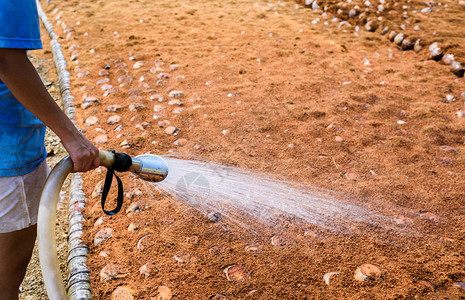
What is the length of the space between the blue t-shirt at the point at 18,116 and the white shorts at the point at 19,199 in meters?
0.04

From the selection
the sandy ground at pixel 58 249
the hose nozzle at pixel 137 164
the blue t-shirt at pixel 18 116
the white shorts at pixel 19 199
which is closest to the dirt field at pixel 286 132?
the sandy ground at pixel 58 249

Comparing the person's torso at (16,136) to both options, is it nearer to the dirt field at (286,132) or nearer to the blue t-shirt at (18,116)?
the blue t-shirt at (18,116)

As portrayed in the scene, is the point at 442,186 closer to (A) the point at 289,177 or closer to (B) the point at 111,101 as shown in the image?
(A) the point at 289,177

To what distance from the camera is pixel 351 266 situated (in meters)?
2.21

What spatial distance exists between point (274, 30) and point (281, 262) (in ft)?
16.3

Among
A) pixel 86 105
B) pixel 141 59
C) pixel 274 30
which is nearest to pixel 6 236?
pixel 86 105

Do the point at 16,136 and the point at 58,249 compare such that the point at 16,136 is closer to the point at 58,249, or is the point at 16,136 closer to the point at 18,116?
the point at 18,116

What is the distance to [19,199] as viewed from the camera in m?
1.60

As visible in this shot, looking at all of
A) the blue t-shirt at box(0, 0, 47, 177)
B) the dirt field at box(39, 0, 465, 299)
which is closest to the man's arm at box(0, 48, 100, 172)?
the blue t-shirt at box(0, 0, 47, 177)

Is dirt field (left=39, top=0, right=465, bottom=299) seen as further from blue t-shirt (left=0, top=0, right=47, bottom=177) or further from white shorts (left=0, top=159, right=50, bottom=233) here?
blue t-shirt (left=0, top=0, right=47, bottom=177)

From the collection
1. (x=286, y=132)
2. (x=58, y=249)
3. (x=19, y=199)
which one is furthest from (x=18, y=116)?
(x=286, y=132)

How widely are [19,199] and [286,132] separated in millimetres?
2479

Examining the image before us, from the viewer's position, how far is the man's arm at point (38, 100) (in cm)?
125

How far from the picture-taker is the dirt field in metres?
2.19
